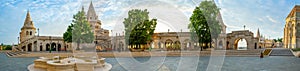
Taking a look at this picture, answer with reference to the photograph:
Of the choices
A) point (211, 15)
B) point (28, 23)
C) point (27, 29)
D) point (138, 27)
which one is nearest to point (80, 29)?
point (138, 27)

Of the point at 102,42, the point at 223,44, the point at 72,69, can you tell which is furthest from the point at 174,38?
the point at 72,69

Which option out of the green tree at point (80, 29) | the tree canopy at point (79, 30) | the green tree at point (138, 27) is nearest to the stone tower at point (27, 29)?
the tree canopy at point (79, 30)

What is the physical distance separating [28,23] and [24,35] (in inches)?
123

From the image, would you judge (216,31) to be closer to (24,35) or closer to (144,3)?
(144,3)

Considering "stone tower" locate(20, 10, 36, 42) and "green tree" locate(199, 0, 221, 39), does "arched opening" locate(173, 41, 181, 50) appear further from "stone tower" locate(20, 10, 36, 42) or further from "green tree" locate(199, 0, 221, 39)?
"stone tower" locate(20, 10, 36, 42)

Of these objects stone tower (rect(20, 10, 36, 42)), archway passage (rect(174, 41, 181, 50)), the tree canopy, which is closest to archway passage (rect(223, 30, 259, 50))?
archway passage (rect(174, 41, 181, 50))

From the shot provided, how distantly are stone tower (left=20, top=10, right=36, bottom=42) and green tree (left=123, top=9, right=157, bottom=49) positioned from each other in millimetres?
32912

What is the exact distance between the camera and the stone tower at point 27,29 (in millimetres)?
55594

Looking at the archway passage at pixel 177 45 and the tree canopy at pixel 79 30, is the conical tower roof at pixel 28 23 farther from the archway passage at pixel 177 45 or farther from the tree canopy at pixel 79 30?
the archway passage at pixel 177 45

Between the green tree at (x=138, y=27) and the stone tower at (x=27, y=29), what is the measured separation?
3291cm

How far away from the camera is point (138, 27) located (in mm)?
34531

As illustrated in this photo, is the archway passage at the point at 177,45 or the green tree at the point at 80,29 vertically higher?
the green tree at the point at 80,29

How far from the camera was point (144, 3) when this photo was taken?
16188 millimetres

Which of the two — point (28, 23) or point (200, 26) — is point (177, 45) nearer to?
point (200, 26)
